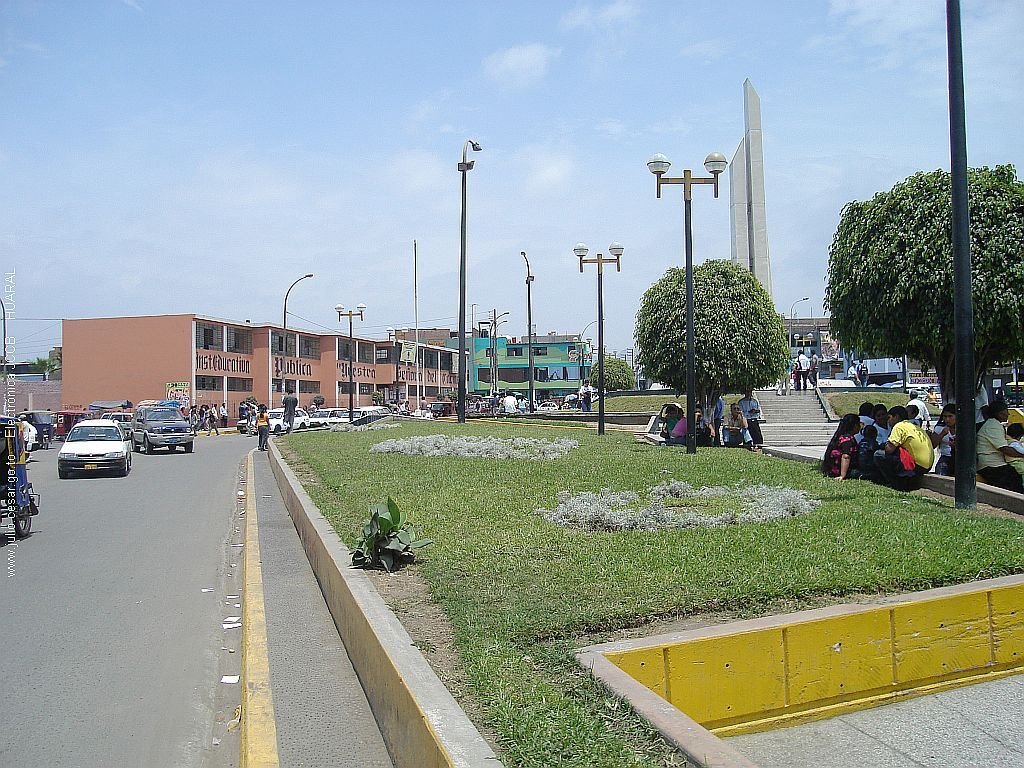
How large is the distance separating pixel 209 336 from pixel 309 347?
15.4 m

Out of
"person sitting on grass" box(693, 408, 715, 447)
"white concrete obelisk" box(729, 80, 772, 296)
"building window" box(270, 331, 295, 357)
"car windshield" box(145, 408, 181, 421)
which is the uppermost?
"white concrete obelisk" box(729, 80, 772, 296)

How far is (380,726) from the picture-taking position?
16.9 ft

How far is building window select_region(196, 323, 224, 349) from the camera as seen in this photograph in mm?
64188

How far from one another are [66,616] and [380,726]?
14.7 feet

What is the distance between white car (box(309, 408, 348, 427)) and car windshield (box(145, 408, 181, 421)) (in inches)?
546

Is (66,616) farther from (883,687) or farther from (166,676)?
(883,687)

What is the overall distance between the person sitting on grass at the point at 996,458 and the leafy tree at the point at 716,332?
13.3 m

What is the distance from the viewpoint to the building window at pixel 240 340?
69188 millimetres

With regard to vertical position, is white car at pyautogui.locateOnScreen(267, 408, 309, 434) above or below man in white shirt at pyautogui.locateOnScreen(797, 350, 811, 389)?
below

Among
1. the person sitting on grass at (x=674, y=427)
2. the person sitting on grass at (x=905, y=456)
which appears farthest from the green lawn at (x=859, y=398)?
the person sitting on grass at (x=905, y=456)

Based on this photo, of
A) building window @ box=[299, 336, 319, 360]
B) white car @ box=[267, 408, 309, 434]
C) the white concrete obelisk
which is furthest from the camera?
building window @ box=[299, 336, 319, 360]

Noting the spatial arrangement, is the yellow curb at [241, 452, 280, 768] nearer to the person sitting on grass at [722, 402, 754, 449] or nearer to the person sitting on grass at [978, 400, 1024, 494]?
the person sitting on grass at [978, 400, 1024, 494]

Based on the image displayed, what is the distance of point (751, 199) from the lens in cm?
4594

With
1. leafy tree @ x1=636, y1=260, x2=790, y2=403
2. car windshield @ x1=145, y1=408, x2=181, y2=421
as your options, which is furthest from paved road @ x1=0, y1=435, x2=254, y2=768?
car windshield @ x1=145, y1=408, x2=181, y2=421
